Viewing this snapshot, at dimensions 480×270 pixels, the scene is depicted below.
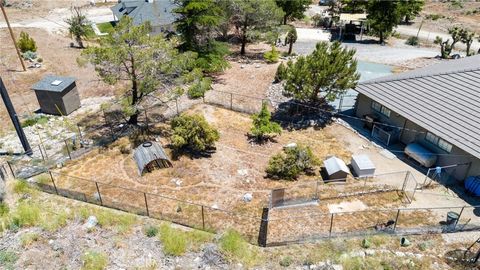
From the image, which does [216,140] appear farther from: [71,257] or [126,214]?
[71,257]

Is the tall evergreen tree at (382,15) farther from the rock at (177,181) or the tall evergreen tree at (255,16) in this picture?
the rock at (177,181)

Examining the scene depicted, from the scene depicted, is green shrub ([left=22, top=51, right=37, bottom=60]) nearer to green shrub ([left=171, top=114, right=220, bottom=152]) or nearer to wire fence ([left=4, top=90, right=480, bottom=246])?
wire fence ([left=4, top=90, right=480, bottom=246])

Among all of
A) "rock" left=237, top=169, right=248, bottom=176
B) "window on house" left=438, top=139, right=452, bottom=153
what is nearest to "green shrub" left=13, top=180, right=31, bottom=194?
"rock" left=237, top=169, right=248, bottom=176

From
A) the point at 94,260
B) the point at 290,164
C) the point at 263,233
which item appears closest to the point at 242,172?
the point at 290,164

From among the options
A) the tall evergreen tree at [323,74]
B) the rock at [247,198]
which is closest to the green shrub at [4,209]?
the rock at [247,198]

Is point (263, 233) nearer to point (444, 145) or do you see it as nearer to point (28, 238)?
point (28, 238)

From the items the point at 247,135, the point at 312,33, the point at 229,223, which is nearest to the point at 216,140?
the point at 247,135
